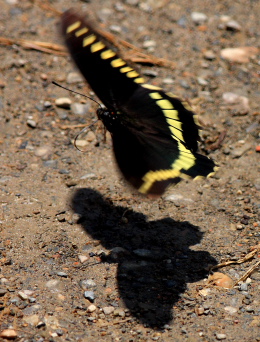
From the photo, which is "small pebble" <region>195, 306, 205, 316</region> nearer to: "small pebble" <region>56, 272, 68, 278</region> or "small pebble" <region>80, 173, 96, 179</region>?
"small pebble" <region>56, 272, 68, 278</region>

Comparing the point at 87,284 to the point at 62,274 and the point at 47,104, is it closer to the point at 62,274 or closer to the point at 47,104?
the point at 62,274

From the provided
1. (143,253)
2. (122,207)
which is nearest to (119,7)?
(122,207)

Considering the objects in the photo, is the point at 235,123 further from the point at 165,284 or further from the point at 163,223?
the point at 165,284

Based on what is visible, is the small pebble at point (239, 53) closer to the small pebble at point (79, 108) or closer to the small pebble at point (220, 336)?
the small pebble at point (79, 108)

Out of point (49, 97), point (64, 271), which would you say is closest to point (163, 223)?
point (64, 271)

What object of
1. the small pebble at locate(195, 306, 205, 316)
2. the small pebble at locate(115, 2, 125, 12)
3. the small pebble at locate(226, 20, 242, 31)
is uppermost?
the small pebble at locate(226, 20, 242, 31)

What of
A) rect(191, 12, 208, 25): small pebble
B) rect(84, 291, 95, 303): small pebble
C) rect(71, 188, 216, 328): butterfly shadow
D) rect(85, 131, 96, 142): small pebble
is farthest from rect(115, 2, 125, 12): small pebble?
rect(84, 291, 95, 303): small pebble

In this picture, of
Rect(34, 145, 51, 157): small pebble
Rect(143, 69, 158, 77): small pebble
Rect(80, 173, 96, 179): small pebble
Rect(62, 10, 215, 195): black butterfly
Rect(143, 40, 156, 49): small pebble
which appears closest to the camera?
Rect(62, 10, 215, 195): black butterfly
